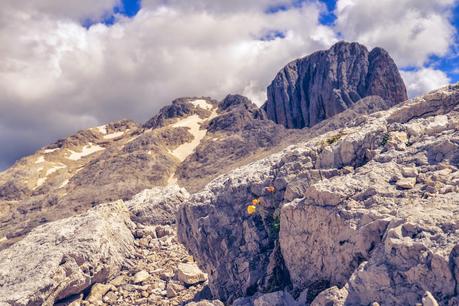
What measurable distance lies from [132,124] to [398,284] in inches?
6162

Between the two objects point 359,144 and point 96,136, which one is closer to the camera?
point 359,144

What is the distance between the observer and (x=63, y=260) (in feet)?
85.8

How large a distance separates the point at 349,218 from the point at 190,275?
12.3 metres

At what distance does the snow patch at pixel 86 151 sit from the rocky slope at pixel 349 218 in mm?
112143

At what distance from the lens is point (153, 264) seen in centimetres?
2861

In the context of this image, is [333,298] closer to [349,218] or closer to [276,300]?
[349,218]

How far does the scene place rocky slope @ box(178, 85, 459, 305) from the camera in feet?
42.0

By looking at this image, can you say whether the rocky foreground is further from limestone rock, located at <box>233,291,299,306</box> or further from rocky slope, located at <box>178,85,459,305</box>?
limestone rock, located at <box>233,291,299,306</box>

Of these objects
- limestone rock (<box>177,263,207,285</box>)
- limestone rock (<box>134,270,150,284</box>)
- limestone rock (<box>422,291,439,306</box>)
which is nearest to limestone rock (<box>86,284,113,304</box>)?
limestone rock (<box>134,270,150,284</box>)

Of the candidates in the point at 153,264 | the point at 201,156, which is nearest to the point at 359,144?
the point at 153,264

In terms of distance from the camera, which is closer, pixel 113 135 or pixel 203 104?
pixel 203 104

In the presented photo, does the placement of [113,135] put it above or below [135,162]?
above

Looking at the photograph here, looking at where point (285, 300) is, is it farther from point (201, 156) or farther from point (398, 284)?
point (201, 156)

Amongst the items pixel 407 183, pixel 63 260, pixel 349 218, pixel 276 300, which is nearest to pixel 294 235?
pixel 276 300
